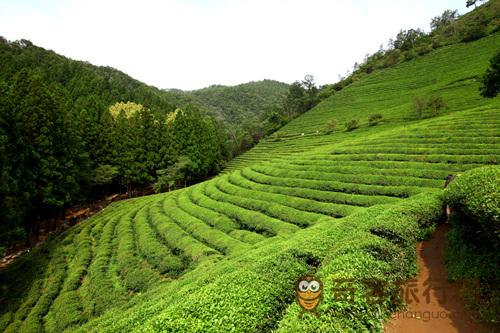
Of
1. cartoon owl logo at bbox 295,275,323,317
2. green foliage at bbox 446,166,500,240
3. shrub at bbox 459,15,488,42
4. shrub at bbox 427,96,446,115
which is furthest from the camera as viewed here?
shrub at bbox 459,15,488,42

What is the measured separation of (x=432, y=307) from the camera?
25.6 ft

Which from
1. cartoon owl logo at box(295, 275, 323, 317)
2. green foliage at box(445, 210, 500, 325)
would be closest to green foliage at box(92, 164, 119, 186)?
cartoon owl logo at box(295, 275, 323, 317)

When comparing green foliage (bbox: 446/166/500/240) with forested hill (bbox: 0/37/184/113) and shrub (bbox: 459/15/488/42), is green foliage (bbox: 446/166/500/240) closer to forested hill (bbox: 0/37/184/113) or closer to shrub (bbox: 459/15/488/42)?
forested hill (bbox: 0/37/184/113)

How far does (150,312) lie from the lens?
9359mm

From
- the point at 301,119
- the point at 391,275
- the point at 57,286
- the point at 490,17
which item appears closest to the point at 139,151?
the point at 57,286

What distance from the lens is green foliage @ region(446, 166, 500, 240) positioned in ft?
24.9

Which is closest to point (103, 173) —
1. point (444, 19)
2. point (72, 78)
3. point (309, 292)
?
point (309, 292)

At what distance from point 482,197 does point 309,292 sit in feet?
17.6

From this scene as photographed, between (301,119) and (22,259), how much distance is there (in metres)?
77.1

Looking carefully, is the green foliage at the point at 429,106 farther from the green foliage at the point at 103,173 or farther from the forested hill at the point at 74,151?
the green foliage at the point at 103,173

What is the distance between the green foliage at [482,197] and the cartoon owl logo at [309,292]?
15.1 feet

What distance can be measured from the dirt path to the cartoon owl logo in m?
1.80

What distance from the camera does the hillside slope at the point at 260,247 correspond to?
7.09 metres

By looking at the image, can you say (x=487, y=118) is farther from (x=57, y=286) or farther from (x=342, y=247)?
(x=57, y=286)
